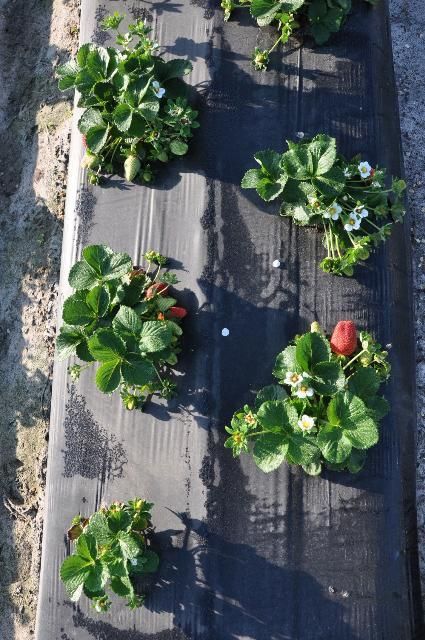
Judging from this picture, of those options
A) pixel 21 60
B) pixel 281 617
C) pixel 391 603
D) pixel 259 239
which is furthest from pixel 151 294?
pixel 21 60

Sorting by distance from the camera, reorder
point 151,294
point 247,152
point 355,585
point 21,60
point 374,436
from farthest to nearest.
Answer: point 21,60 → point 247,152 → point 151,294 → point 355,585 → point 374,436

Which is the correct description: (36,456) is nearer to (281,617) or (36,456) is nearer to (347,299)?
(281,617)

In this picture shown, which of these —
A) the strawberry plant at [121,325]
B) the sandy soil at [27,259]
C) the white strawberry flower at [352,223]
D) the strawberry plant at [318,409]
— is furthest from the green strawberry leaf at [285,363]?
the sandy soil at [27,259]

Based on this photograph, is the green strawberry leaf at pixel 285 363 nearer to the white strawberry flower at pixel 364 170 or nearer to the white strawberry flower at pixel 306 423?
the white strawberry flower at pixel 306 423

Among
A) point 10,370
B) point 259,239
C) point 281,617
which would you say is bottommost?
point 281,617

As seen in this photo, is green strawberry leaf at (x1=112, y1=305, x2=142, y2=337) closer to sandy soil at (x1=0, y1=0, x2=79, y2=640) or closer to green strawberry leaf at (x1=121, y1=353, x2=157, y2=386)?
green strawberry leaf at (x1=121, y1=353, x2=157, y2=386)

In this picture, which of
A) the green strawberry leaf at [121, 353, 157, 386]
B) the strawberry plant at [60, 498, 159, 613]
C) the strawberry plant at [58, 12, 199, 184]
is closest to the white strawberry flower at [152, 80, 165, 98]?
the strawberry plant at [58, 12, 199, 184]

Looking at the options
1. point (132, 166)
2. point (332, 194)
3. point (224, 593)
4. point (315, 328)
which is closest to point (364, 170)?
point (332, 194)
